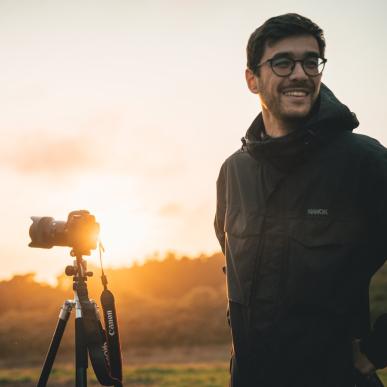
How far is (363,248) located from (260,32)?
0.99m

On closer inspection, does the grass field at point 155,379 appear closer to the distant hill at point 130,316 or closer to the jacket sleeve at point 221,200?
the distant hill at point 130,316

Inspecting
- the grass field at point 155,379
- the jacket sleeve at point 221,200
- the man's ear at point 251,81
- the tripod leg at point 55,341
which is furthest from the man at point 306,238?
the grass field at point 155,379

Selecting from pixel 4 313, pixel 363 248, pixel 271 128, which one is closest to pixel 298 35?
pixel 271 128

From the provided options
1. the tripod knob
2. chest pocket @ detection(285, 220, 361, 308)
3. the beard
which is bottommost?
chest pocket @ detection(285, 220, 361, 308)

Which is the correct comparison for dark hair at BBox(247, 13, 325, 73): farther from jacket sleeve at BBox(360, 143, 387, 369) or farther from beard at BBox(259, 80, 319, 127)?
jacket sleeve at BBox(360, 143, 387, 369)

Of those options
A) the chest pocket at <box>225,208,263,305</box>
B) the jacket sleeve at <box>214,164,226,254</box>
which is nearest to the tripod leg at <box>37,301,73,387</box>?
the jacket sleeve at <box>214,164,226,254</box>

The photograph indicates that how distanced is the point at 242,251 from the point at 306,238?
0.29 metres

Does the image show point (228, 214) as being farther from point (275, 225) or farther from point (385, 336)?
point (385, 336)

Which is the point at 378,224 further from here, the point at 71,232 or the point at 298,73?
the point at 71,232

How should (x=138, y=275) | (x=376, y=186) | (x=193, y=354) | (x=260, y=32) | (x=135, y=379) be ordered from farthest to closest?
(x=138, y=275) < (x=193, y=354) < (x=135, y=379) < (x=260, y=32) < (x=376, y=186)

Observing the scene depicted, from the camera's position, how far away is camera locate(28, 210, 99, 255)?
3.32 meters

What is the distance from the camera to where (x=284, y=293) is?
6.11ft

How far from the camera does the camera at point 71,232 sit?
332 centimetres

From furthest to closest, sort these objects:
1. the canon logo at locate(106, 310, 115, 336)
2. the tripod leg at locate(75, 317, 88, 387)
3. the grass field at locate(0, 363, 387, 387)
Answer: the grass field at locate(0, 363, 387, 387)
the canon logo at locate(106, 310, 115, 336)
the tripod leg at locate(75, 317, 88, 387)
